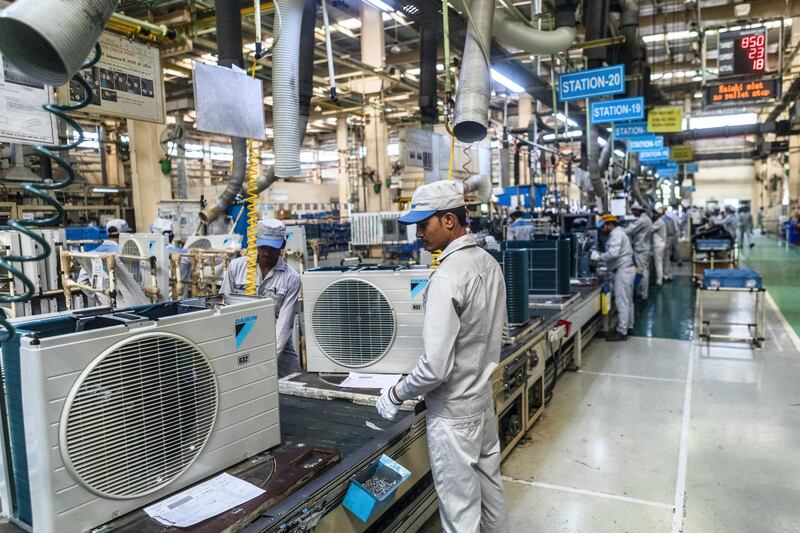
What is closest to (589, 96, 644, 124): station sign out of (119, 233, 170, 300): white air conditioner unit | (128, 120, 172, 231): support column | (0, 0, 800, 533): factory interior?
(0, 0, 800, 533): factory interior

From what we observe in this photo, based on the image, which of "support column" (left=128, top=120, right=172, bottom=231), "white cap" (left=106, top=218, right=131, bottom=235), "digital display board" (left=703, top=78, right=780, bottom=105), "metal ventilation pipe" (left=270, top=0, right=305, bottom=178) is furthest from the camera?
"support column" (left=128, top=120, right=172, bottom=231)

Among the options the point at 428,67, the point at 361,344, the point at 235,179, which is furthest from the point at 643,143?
the point at 361,344

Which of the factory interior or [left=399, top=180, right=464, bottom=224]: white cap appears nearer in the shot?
the factory interior

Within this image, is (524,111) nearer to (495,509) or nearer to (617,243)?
(617,243)

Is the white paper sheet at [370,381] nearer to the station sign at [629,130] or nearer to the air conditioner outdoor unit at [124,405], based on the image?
the air conditioner outdoor unit at [124,405]

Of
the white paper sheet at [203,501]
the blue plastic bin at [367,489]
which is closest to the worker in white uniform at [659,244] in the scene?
the blue plastic bin at [367,489]

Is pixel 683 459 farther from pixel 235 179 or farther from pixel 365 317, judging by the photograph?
pixel 235 179

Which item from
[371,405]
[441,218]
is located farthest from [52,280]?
[441,218]

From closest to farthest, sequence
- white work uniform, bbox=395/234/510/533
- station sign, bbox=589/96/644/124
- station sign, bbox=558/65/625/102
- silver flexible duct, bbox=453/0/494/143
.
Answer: white work uniform, bbox=395/234/510/533 < silver flexible duct, bbox=453/0/494/143 < station sign, bbox=558/65/625/102 < station sign, bbox=589/96/644/124

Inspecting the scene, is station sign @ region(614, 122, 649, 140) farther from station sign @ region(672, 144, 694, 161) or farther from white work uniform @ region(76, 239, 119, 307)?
white work uniform @ region(76, 239, 119, 307)

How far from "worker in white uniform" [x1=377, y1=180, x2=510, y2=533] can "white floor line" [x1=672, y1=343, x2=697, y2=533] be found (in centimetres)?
138

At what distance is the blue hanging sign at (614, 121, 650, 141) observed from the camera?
9086 mm

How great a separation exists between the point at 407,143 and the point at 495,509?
11.5 feet

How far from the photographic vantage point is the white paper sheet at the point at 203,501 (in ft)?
4.08
